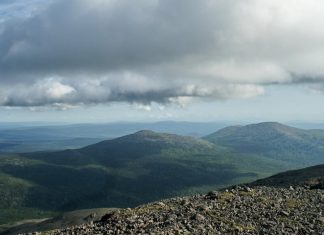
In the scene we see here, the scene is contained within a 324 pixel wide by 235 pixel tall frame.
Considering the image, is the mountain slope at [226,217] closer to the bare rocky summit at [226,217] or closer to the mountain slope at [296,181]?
the bare rocky summit at [226,217]

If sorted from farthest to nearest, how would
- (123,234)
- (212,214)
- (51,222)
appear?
(51,222)
(212,214)
(123,234)

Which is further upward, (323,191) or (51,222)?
(323,191)

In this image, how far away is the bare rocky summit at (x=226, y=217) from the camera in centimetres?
4628

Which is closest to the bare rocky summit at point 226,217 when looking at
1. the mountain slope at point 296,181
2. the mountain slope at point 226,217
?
the mountain slope at point 226,217

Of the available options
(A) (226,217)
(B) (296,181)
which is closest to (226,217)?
(A) (226,217)

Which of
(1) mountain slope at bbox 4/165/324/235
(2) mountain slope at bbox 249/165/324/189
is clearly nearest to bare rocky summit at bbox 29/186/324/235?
(1) mountain slope at bbox 4/165/324/235

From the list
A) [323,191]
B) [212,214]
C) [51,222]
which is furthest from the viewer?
[51,222]

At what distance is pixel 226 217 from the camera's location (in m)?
51.2

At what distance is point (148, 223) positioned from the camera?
48562 millimetres

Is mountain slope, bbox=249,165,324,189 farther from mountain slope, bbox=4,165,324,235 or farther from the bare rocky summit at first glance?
the bare rocky summit

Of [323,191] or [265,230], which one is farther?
[323,191]

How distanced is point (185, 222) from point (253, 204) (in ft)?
42.8

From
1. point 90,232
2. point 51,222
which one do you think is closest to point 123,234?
point 90,232

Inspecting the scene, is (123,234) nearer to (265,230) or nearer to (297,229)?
(265,230)
